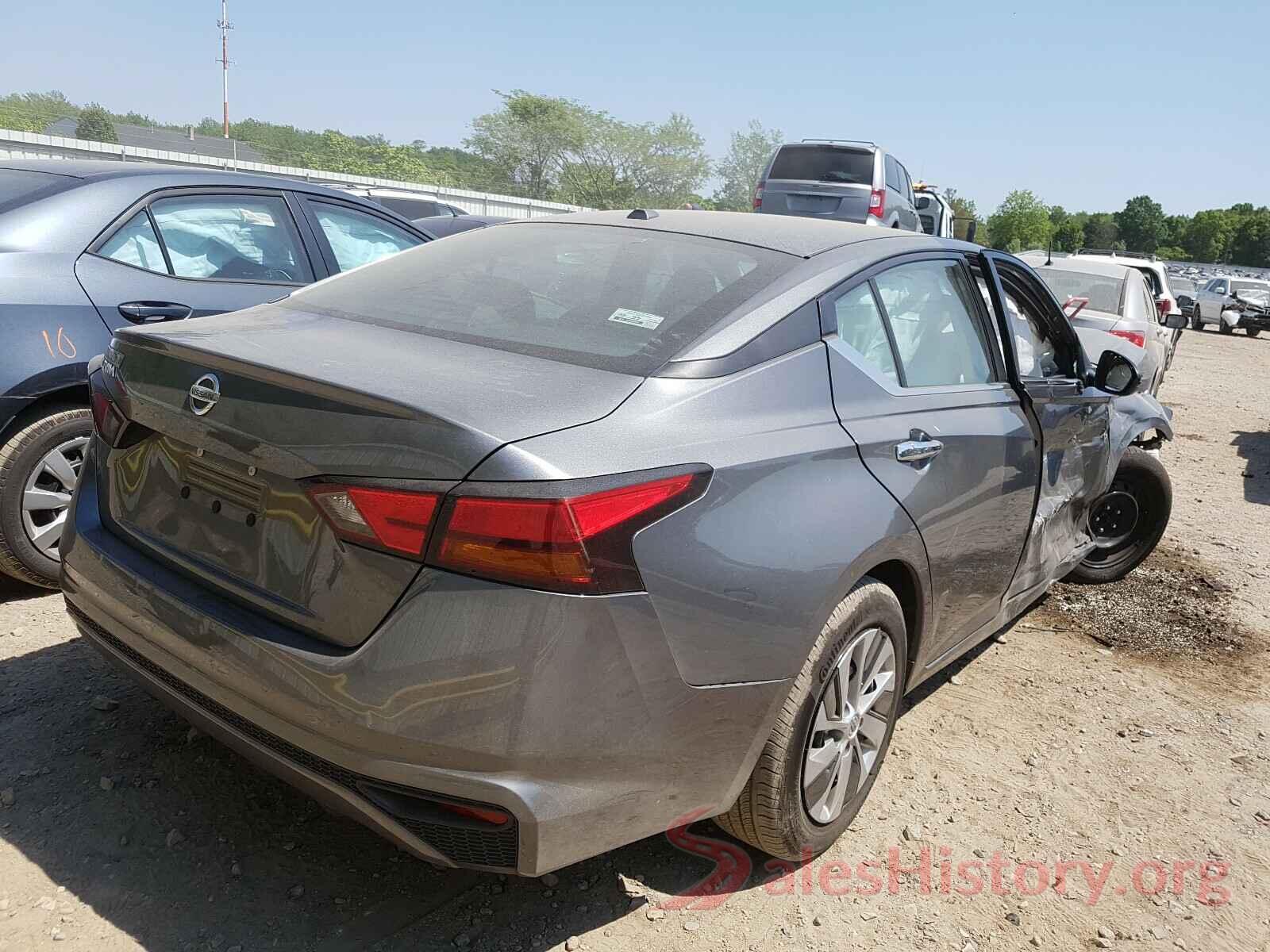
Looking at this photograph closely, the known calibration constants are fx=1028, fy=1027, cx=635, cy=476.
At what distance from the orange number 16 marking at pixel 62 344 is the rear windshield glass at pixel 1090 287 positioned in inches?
324

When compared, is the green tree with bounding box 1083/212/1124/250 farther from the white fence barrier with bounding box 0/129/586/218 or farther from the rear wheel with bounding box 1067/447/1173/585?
the rear wheel with bounding box 1067/447/1173/585

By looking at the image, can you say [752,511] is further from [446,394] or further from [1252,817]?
[1252,817]

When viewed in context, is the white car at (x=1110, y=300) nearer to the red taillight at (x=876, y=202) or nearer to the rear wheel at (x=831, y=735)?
the red taillight at (x=876, y=202)

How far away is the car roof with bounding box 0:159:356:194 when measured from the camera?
4309 mm

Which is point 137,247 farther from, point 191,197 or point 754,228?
point 754,228

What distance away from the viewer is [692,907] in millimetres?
2535

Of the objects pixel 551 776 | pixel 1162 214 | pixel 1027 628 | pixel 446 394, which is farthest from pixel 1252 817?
pixel 1162 214

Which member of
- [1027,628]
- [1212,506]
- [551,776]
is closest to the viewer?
[551,776]

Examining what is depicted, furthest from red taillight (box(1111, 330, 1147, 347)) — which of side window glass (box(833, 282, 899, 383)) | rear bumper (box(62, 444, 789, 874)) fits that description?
rear bumper (box(62, 444, 789, 874))

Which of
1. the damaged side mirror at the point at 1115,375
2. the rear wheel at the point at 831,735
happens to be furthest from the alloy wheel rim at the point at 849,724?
the damaged side mirror at the point at 1115,375

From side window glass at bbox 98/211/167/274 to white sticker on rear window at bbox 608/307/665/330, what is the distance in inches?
101

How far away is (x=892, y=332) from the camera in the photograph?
2.98m

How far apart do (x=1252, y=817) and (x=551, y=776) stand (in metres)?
2.52

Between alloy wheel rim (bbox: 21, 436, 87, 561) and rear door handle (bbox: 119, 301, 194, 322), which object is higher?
rear door handle (bbox: 119, 301, 194, 322)
